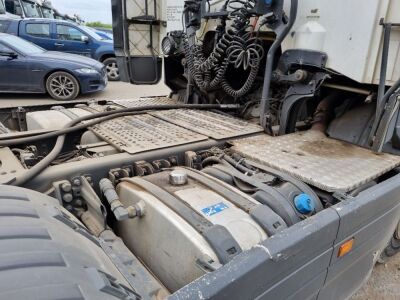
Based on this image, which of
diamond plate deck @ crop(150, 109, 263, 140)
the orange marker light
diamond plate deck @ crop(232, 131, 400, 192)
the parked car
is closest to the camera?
the orange marker light

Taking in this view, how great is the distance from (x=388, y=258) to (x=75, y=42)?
1046 centimetres

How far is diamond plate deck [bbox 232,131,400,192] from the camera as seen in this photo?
1.91 metres

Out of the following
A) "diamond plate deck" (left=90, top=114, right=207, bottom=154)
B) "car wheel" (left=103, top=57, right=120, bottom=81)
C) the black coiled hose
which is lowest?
"car wheel" (left=103, top=57, right=120, bottom=81)

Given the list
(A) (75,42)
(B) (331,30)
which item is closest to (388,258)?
(B) (331,30)

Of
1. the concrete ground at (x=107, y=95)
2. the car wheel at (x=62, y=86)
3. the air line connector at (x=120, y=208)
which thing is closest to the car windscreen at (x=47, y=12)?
the concrete ground at (x=107, y=95)

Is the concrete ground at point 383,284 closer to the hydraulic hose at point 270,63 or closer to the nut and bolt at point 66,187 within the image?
the hydraulic hose at point 270,63

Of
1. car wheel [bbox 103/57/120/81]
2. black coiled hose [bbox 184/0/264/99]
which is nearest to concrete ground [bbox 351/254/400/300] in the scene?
black coiled hose [bbox 184/0/264/99]

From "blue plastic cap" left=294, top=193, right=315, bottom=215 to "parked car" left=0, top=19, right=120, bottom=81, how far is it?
375 inches

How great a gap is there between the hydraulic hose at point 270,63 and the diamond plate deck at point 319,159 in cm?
19

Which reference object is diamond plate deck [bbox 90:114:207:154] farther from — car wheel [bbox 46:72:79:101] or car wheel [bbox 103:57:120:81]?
car wheel [bbox 103:57:120:81]

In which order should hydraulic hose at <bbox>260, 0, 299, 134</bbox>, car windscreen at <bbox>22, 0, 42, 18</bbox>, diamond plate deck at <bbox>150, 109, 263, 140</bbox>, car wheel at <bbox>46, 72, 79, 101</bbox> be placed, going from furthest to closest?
car windscreen at <bbox>22, 0, 42, 18</bbox>, car wheel at <bbox>46, 72, 79, 101</bbox>, diamond plate deck at <bbox>150, 109, 263, 140</bbox>, hydraulic hose at <bbox>260, 0, 299, 134</bbox>

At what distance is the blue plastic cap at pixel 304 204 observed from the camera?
68.2 inches

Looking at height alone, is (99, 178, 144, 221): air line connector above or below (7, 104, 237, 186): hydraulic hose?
below

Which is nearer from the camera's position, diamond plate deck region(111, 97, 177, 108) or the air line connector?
the air line connector
